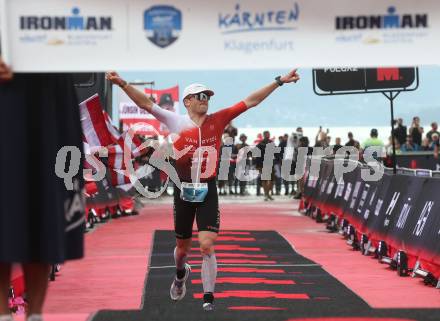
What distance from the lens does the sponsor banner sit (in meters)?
6.00

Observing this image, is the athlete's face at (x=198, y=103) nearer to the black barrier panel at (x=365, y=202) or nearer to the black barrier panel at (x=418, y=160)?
the black barrier panel at (x=365, y=202)

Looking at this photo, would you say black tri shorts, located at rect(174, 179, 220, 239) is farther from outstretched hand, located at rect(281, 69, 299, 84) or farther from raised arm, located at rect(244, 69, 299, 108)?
outstretched hand, located at rect(281, 69, 299, 84)

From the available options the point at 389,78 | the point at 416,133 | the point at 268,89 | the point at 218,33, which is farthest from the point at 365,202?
the point at 416,133

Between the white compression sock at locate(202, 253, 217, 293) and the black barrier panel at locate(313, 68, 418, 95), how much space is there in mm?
8795

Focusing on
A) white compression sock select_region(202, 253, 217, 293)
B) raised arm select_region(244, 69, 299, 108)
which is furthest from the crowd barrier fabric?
raised arm select_region(244, 69, 299, 108)

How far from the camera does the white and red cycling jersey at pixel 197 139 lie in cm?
958

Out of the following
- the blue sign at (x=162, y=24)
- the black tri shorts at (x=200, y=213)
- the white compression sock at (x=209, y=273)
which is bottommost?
the white compression sock at (x=209, y=273)

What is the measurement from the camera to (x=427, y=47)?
20.1 feet

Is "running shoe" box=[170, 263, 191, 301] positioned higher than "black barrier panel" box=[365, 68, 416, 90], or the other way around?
"black barrier panel" box=[365, 68, 416, 90]

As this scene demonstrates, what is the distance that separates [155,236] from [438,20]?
1295cm

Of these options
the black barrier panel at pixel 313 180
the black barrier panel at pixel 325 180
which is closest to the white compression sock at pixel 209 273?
the black barrier panel at pixel 325 180

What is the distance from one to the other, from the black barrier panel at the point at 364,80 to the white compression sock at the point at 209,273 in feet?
28.9

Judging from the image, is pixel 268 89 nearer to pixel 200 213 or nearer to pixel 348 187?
pixel 200 213

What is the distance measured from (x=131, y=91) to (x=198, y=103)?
1318 millimetres
